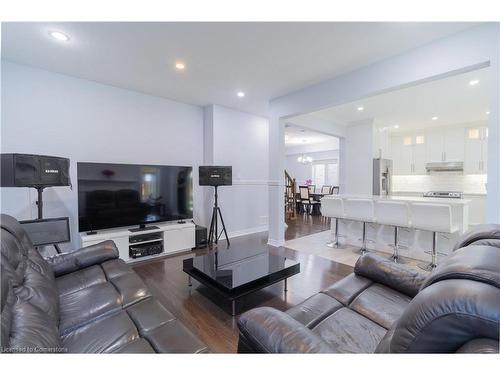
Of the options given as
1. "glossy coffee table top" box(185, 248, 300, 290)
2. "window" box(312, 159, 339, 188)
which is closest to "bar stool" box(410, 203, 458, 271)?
"glossy coffee table top" box(185, 248, 300, 290)

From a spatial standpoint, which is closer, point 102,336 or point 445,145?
point 102,336

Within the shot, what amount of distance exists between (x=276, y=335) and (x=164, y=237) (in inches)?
119

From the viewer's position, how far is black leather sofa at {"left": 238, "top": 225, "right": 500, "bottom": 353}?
569 mm

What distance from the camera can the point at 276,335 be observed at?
0.92m

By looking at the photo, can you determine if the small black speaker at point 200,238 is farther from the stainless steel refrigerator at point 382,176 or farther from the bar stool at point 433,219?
the stainless steel refrigerator at point 382,176

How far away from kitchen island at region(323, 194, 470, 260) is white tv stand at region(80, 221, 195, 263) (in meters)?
2.77

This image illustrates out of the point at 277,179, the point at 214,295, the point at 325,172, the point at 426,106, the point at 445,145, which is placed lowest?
the point at 214,295

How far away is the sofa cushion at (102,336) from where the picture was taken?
110 centimetres

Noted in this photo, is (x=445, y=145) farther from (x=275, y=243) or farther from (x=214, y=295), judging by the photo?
(x=214, y=295)

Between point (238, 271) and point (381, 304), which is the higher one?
point (381, 304)

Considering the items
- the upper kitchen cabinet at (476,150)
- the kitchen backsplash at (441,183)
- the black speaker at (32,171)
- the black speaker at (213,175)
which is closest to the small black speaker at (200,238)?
the black speaker at (213,175)

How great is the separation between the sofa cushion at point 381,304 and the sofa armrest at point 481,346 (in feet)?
2.62

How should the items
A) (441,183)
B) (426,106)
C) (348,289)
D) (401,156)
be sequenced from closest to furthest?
1. (348,289)
2. (426,106)
3. (441,183)
4. (401,156)

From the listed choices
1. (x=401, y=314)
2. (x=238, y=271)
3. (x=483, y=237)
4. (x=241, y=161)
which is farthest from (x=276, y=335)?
(x=241, y=161)
